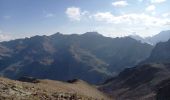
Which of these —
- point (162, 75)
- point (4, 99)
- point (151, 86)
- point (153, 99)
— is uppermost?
point (162, 75)

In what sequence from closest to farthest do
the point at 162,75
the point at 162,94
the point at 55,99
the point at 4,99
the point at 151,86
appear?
1. the point at 4,99
2. the point at 55,99
3. the point at 162,94
4. the point at 151,86
5. the point at 162,75

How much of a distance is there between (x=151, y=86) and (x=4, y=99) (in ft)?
480

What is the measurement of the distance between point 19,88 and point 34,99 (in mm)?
3958

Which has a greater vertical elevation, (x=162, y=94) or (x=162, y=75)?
(x=162, y=75)

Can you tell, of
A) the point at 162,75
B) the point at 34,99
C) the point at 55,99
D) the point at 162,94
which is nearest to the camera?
the point at 34,99

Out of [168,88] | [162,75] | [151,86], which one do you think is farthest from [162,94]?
[162,75]

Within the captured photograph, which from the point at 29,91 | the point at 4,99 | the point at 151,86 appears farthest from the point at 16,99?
the point at 151,86

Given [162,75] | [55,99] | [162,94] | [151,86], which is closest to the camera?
[55,99]

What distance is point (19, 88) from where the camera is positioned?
114 ft

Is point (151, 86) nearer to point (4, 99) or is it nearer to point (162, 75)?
point (162, 75)

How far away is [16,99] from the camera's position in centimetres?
3022

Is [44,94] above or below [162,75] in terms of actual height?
below

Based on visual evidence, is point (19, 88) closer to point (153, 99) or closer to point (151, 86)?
point (153, 99)

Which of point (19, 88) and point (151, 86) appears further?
point (151, 86)
